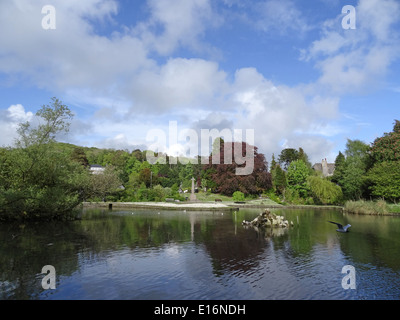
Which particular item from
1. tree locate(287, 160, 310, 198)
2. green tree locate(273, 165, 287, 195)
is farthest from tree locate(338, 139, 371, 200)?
green tree locate(273, 165, 287, 195)

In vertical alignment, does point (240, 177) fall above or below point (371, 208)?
above

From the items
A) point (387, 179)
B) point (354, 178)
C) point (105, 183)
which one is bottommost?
point (105, 183)

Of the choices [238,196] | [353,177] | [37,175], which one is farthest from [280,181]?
[37,175]

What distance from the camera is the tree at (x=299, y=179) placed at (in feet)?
178

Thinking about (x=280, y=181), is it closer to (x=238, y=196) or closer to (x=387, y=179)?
(x=238, y=196)

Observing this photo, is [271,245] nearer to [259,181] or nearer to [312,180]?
[312,180]

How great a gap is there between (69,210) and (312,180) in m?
40.1

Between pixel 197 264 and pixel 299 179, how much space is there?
47041 mm

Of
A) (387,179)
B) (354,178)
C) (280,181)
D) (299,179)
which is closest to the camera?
(387,179)

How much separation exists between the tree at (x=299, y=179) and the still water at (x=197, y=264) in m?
33.5

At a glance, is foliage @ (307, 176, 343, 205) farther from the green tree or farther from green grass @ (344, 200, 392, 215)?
green grass @ (344, 200, 392, 215)

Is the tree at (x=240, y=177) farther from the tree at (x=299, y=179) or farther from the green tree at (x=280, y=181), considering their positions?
the tree at (x=299, y=179)

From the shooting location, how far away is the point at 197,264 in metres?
12.6
